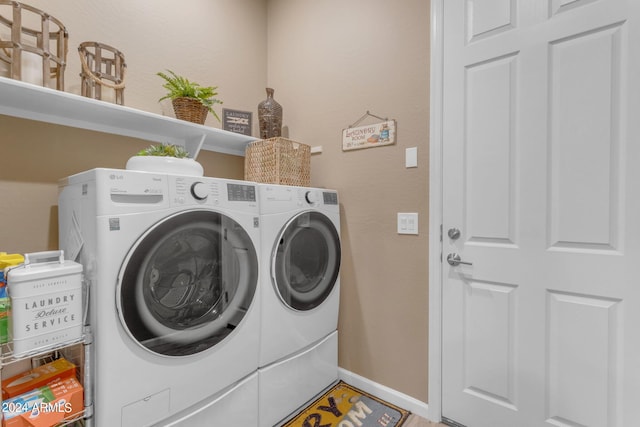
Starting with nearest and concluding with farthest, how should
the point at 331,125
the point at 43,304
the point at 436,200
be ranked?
the point at 43,304, the point at 436,200, the point at 331,125

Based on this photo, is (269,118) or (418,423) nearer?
(418,423)

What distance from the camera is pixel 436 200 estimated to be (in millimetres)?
1549

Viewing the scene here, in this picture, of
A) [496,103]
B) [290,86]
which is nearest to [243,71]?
[290,86]

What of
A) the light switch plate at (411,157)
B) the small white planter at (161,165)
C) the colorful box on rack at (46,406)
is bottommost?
the colorful box on rack at (46,406)

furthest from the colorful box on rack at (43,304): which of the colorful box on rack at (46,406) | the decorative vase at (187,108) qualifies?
the decorative vase at (187,108)

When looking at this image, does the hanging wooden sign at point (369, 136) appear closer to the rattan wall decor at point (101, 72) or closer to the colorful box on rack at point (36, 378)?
the rattan wall decor at point (101, 72)

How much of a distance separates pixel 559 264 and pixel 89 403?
5.96ft

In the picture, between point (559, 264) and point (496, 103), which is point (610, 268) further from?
point (496, 103)

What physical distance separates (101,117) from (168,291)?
932mm

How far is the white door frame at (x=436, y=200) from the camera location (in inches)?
60.8

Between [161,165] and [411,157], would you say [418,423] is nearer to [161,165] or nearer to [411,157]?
[411,157]

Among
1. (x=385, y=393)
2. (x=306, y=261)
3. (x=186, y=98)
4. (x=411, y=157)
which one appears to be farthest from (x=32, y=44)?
(x=385, y=393)

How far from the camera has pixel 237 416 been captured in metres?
1.32

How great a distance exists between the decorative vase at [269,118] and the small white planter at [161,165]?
2.70 ft
